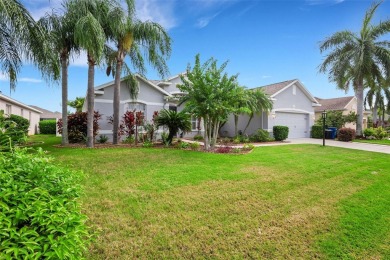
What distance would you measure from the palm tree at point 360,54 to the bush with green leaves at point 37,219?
2214 centimetres

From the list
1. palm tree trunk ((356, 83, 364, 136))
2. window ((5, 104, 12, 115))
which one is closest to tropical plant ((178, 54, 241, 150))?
palm tree trunk ((356, 83, 364, 136))

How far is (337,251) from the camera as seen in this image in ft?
10.8

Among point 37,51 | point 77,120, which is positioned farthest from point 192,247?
point 77,120

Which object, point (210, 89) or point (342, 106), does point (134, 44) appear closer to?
point (210, 89)

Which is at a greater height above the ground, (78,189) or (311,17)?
(311,17)

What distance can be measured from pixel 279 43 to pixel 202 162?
962 centimetres

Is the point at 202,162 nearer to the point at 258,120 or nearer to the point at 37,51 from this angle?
the point at 37,51

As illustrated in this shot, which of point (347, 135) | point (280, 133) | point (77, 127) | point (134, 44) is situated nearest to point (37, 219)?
point (134, 44)

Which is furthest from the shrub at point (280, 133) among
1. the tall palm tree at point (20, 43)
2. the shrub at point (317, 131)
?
the tall palm tree at point (20, 43)

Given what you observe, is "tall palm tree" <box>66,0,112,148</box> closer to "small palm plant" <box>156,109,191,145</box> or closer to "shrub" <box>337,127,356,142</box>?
"small palm plant" <box>156,109,191,145</box>

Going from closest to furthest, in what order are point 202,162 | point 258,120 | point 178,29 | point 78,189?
point 78,189
point 202,162
point 178,29
point 258,120

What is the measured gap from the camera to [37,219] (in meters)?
1.78

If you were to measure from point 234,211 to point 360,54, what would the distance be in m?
20.6

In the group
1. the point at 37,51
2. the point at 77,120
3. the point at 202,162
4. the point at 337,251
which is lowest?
the point at 337,251
